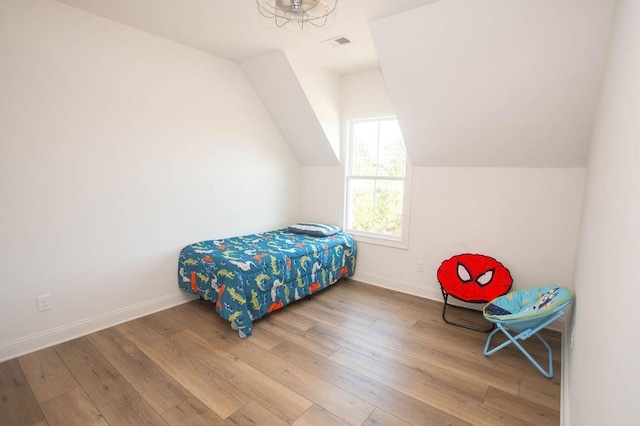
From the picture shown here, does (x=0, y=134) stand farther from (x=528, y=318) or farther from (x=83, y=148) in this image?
(x=528, y=318)

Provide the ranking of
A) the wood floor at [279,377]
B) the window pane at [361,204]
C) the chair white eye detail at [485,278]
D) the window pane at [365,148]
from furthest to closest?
the window pane at [361,204], the window pane at [365,148], the chair white eye detail at [485,278], the wood floor at [279,377]

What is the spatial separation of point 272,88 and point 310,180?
1.30m

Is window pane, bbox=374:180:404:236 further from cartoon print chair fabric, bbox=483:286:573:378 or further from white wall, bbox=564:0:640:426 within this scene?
white wall, bbox=564:0:640:426

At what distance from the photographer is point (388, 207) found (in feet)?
12.1

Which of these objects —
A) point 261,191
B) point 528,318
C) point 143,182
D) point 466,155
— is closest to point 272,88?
point 261,191

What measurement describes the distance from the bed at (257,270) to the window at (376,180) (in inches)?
17.4

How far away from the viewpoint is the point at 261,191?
389 cm

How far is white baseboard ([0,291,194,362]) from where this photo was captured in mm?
2234

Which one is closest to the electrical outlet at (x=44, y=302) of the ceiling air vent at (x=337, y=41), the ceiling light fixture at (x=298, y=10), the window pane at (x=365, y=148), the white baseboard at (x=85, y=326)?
the white baseboard at (x=85, y=326)

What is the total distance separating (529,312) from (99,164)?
11.1ft

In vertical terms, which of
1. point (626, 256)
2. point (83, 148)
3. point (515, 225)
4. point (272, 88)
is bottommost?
A: point (515, 225)

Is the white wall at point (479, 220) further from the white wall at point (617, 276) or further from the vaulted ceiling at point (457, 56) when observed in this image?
the white wall at point (617, 276)

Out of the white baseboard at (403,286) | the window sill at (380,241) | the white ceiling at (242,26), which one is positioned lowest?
the white baseboard at (403,286)

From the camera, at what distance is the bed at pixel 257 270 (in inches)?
101
